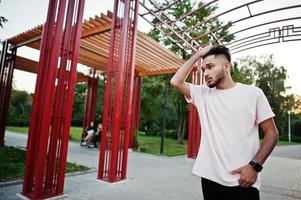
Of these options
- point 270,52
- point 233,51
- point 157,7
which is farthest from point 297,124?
point 157,7

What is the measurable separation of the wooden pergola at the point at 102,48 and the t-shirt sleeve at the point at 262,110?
6.42 meters

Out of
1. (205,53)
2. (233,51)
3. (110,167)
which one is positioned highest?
(233,51)

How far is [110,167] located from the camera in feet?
18.6

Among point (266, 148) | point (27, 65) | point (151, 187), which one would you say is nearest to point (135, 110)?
point (27, 65)

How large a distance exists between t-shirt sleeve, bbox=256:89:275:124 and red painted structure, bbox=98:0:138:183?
177 inches

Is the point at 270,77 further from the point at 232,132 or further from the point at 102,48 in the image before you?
the point at 232,132

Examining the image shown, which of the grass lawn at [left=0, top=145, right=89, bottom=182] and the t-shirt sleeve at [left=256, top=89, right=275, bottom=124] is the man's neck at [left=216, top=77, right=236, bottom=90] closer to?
the t-shirt sleeve at [left=256, top=89, right=275, bottom=124]

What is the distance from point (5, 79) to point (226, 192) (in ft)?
38.2

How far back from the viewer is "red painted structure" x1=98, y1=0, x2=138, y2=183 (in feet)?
19.1

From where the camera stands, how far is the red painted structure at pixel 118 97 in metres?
5.84

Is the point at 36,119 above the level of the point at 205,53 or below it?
below

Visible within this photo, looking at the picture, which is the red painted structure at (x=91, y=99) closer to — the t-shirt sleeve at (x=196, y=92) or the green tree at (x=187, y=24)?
the green tree at (x=187, y=24)

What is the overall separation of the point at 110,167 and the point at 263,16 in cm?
708

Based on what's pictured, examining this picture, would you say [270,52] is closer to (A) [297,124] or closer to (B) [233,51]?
(A) [297,124]
